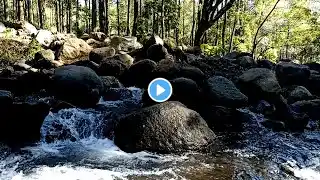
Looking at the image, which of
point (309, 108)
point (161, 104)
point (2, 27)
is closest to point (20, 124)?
point (161, 104)

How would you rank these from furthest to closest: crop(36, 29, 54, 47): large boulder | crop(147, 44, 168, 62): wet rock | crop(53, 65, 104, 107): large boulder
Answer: crop(36, 29, 54, 47): large boulder → crop(147, 44, 168, 62): wet rock → crop(53, 65, 104, 107): large boulder

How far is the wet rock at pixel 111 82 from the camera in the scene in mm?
13566

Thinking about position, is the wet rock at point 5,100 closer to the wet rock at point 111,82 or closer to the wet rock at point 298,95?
the wet rock at point 111,82

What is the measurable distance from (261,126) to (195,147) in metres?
3.52

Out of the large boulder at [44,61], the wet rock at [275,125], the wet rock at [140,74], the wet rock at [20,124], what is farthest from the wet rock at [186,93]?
the large boulder at [44,61]

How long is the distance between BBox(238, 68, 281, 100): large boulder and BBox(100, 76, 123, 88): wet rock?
15.6ft

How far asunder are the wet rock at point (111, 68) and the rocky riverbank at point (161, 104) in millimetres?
42

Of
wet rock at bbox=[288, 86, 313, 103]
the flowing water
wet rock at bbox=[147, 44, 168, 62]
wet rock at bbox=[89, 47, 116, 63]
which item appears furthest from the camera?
wet rock at bbox=[89, 47, 116, 63]

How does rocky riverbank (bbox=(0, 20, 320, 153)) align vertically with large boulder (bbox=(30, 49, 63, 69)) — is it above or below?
below

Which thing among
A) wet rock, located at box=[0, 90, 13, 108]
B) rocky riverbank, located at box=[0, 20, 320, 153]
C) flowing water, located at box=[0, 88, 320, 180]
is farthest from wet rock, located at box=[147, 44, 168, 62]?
wet rock, located at box=[0, 90, 13, 108]

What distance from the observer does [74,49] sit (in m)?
18.7

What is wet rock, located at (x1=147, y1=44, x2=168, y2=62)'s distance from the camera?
1716 cm

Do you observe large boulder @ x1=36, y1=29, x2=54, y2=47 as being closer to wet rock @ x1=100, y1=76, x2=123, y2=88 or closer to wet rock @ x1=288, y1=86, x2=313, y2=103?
wet rock @ x1=100, y1=76, x2=123, y2=88

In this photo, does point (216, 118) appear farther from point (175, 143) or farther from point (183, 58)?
point (183, 58)
